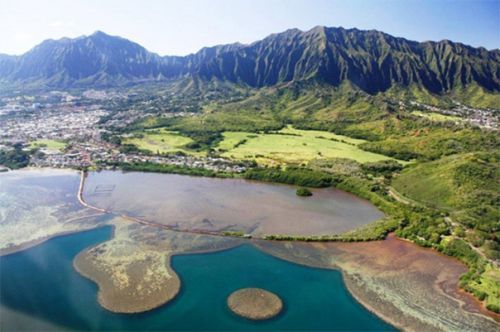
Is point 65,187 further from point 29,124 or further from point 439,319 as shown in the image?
point 29,124

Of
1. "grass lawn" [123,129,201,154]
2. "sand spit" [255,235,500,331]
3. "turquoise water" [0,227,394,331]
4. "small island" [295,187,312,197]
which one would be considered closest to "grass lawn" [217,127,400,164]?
"grass lawn" [123,129,201,154]

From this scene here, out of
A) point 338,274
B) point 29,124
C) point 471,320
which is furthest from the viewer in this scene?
point 29,124

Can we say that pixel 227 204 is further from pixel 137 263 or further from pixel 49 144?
pixel 49 144

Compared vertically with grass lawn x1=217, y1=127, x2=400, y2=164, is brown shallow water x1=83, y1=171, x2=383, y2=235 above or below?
below

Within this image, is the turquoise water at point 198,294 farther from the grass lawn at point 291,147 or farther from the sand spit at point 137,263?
the grass lawn at point 291,147

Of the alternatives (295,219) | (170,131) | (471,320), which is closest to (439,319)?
(471,320)

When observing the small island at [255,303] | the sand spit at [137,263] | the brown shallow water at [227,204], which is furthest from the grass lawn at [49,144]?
the small island at [255,303]

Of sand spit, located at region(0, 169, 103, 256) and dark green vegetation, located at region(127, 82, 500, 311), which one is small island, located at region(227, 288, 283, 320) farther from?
sand spit, located at region(0, 169, 103, 256)
